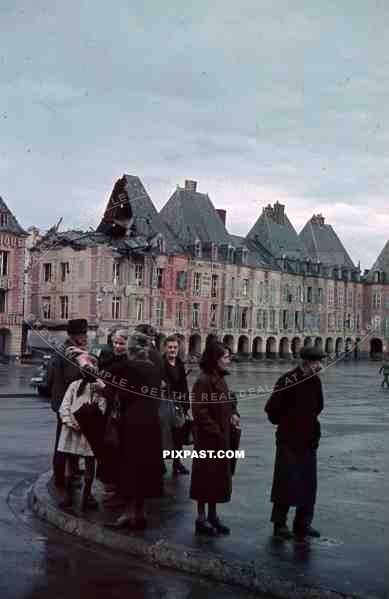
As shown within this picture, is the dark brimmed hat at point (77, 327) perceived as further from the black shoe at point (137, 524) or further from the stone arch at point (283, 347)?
the stone arch at point (283, 347)

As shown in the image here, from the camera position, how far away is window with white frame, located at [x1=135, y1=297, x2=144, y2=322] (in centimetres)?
1001

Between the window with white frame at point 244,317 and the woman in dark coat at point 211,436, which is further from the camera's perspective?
the window with white frame at point 244,317

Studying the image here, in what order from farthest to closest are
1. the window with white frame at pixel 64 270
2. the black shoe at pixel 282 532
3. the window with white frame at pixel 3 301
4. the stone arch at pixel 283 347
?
the window with white frame at pixel 3 301, the stone arch at pixel 283 347, the window with white frame at pixel 64 270, the black shoe at pixel 282 532

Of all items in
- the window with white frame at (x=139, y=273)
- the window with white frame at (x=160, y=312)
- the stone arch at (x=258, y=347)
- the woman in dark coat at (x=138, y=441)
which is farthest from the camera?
the stone arch at (x=258, y=347)

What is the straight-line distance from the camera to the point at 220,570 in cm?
691

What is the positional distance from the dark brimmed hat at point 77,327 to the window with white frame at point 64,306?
0.69 metres

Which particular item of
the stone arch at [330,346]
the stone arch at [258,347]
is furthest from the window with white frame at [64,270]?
the stone arch at [258,347]

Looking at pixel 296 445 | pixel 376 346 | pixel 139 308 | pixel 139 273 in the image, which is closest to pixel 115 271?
pixel 139 273

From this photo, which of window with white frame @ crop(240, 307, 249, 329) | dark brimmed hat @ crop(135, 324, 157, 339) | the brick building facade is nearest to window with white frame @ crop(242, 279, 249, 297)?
the brick building facade

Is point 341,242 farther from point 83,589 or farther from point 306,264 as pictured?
point 83,589

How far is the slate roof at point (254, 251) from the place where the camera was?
1194 cm

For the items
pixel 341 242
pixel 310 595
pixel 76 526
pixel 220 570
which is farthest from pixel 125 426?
pixel 341 242

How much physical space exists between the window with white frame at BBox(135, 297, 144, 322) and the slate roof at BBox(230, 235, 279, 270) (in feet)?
6.54

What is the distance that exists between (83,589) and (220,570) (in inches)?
48.3
